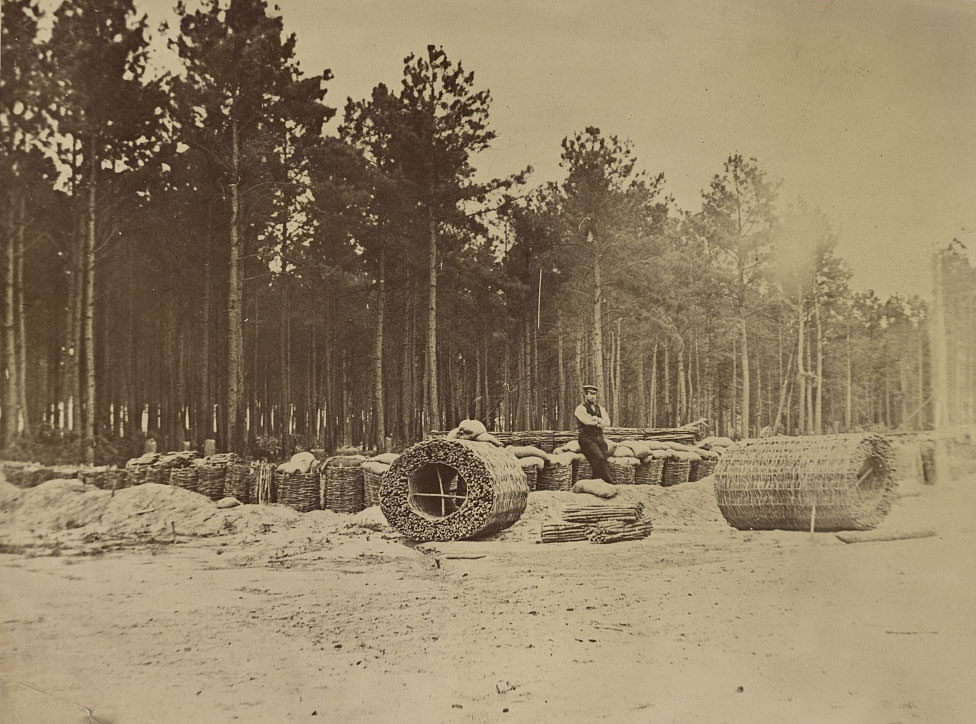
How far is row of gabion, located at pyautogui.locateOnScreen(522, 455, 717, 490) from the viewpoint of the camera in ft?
9.42

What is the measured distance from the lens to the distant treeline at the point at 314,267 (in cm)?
256

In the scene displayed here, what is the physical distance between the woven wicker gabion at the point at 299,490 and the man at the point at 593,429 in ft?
2.60

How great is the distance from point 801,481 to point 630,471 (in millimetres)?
640

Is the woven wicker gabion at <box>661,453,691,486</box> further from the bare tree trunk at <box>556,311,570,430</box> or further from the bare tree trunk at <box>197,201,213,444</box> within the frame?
the bare tree trunk at <box>197,201,213,444</box>

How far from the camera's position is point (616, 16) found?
3.17 meters

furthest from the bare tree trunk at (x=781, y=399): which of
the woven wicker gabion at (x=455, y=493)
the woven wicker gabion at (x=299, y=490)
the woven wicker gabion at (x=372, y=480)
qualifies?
the woven wicker gabion at (x=299, y=490)

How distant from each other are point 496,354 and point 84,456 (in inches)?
45.8

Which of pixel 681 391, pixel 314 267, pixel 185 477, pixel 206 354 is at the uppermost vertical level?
pixel 314 267

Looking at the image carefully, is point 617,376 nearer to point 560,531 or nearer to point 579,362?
point 579,362

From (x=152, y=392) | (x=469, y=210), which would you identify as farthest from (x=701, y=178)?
(x=152, y=392)

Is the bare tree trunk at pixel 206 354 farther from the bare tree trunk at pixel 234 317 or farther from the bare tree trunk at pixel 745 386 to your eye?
the bare tree trunk at pixel 745 386

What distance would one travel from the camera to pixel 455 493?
9.56ft

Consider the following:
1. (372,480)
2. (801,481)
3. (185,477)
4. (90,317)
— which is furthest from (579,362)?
(90,317)

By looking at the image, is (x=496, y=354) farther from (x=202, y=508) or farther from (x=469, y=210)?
(x=202, y=508)
